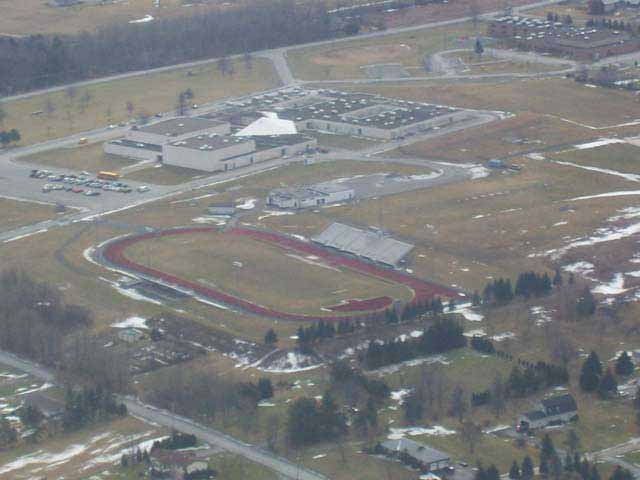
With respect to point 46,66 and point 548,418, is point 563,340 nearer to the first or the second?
point 548,418

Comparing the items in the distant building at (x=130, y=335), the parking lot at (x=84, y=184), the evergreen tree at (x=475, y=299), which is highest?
the parking lot at (x=84, y=184)

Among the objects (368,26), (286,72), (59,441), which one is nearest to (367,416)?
(59,441)

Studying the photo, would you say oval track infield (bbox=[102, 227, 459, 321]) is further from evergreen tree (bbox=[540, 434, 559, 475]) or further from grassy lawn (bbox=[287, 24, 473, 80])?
grassy lawn (bbox=[287, 24, 473, 80])

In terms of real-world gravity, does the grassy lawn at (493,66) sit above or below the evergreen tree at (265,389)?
above

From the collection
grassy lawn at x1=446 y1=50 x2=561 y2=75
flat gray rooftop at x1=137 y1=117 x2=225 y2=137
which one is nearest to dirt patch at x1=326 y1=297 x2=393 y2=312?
flat gray rooftop at x1=137 y1=117 x2=225 y2=137

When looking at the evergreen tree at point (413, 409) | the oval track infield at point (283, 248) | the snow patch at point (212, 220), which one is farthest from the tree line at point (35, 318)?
the evergreen tree at point (413, 409)

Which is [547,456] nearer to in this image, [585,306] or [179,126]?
[585,306]

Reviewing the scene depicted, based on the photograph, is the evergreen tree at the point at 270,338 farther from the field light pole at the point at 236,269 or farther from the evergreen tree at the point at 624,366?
the evergreen tree at the point at 624,366
